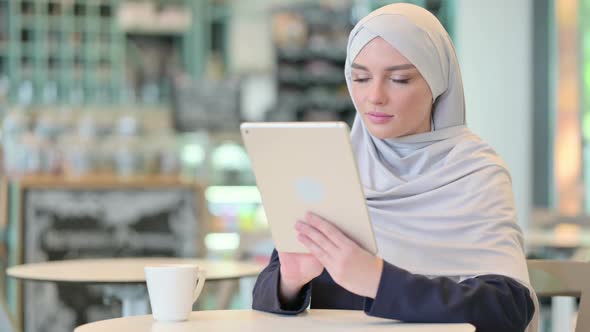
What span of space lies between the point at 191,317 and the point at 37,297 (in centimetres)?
304

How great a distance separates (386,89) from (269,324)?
441 millimetres

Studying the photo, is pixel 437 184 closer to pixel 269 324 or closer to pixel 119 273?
pixel 269 324

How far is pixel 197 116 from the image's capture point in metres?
8.12

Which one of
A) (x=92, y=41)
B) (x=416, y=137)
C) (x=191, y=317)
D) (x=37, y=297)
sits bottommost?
(x=37, y=297)

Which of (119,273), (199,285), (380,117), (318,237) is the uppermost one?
(380,117)

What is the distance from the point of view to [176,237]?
5023 millimetres

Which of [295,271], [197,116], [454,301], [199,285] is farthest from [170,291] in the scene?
[197,116]

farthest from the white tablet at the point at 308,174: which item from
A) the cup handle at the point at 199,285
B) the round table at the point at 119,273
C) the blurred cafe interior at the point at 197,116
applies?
the round table at the point at 119,273

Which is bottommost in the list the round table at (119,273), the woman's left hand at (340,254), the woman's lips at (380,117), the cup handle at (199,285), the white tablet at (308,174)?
the round table at (119,273)

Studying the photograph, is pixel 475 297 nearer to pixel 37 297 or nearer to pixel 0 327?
pixel 0 327

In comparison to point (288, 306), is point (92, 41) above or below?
above

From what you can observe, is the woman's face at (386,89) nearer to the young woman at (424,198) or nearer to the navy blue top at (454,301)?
the young woman at (424,198)

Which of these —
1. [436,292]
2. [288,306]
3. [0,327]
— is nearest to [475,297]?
[436,292]

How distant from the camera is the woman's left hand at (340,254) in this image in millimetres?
1443
